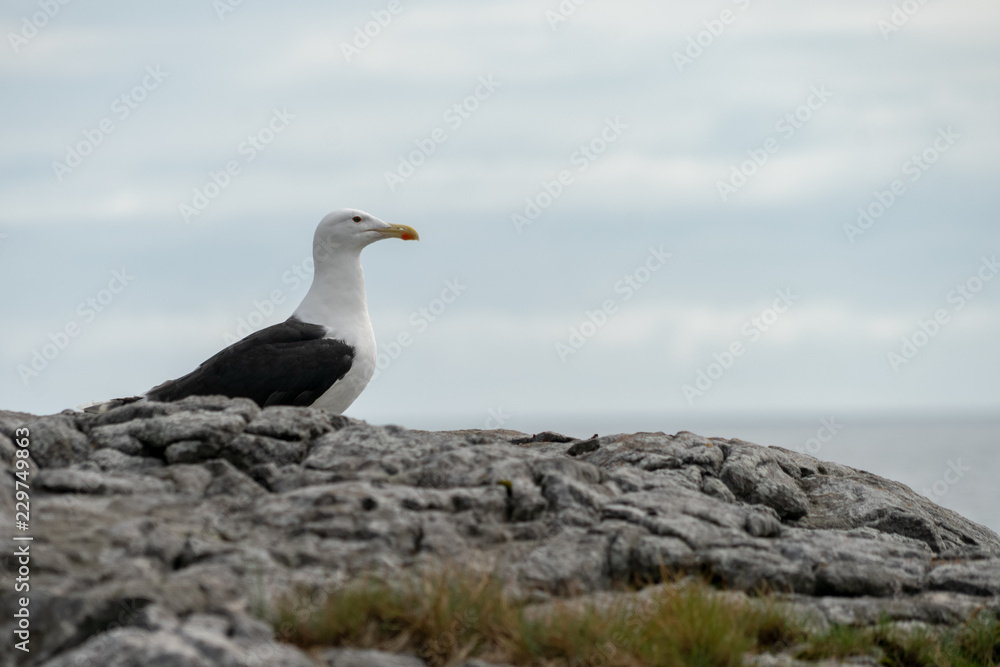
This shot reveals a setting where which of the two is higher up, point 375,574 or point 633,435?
point 633,435

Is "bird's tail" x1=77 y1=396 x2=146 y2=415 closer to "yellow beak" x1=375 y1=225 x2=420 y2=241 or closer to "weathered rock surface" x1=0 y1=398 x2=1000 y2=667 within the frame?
"weathered rock surface" x1=0 y1=398 x2=1000 y2=667

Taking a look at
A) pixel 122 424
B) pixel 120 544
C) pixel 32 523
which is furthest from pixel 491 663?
pixel 122 424

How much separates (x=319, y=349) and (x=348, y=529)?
525 cm

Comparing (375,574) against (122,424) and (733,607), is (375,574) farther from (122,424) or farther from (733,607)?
(122,424)

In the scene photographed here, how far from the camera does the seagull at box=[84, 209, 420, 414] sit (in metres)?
10.8

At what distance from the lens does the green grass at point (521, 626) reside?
17.6ft

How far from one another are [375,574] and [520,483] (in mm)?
1682

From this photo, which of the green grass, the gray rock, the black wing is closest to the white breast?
the black wing

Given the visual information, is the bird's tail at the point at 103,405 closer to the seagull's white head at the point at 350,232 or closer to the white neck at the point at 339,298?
the white neck at the point at 339,298

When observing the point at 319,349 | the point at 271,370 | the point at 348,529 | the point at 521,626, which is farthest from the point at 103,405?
the point at 521,626

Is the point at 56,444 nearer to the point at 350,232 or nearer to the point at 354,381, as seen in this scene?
the point at 354,381

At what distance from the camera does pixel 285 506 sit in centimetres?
652

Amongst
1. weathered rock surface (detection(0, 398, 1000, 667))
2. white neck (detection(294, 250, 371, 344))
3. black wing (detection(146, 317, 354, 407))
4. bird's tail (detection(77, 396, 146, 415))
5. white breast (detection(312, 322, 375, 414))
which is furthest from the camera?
white neck (detection(294, 250, 371, 344))

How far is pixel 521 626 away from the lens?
546cm
